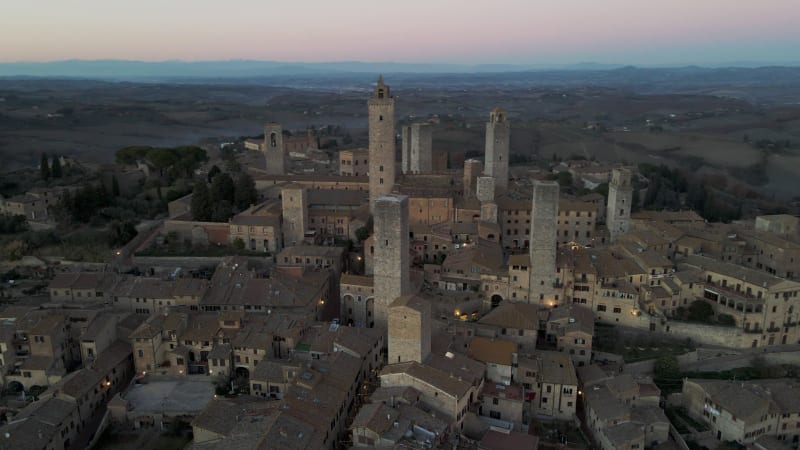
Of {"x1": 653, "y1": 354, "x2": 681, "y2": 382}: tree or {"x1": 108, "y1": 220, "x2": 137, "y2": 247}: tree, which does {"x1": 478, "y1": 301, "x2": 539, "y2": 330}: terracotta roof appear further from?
{"x1": 108, "y1": 220, "x2": 137, "y2": 247}: tree

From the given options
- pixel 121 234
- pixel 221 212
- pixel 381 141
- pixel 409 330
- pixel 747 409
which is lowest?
pixel 747 409

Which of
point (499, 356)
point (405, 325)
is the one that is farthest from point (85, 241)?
point (499, 356)

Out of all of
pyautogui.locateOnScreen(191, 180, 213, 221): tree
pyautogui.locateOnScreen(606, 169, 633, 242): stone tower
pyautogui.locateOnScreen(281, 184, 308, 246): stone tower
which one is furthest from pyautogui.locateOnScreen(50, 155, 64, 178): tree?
pyautogui.locateOnScreen(606, 169, 633, 242): stone tower

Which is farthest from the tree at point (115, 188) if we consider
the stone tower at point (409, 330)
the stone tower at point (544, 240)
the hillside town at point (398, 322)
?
the stone tower at point (544, 240)

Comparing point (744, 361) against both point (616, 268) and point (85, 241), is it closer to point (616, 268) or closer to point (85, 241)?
point (616, 268)

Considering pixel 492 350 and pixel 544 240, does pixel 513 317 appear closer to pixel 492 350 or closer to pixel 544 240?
pixel 492 350

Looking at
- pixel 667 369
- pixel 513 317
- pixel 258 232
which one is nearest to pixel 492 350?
pixel 513 317

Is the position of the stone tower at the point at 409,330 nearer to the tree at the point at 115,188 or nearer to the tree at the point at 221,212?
the tree at the point at 221,212
